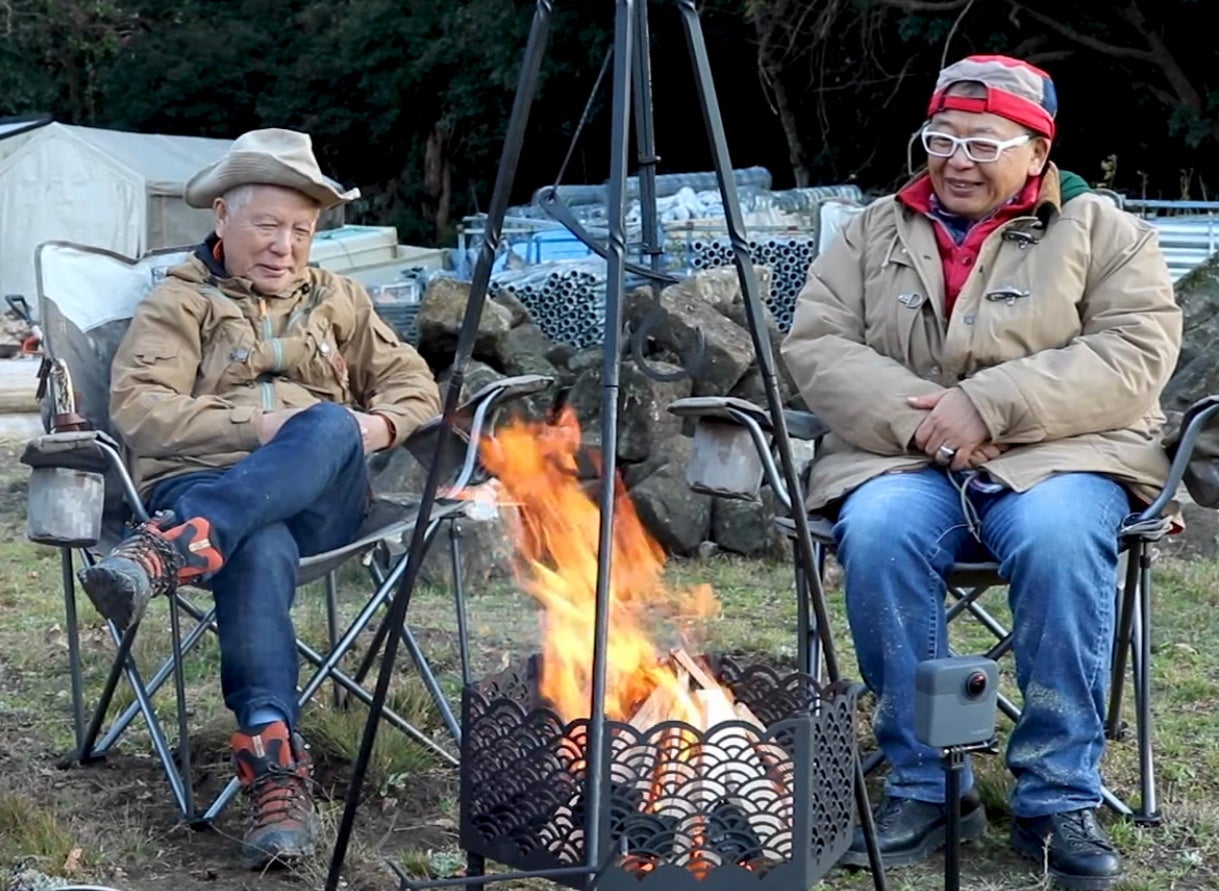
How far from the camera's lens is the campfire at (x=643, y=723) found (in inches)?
84.7

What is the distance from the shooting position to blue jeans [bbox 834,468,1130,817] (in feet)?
8.98

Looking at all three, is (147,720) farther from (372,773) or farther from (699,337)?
(699,337)

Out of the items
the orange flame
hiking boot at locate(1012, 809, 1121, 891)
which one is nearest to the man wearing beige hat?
the orange flame

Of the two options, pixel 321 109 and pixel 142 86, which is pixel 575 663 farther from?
pixel 142 86

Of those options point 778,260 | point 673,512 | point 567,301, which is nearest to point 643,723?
point 673,512

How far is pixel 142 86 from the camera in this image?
73.4ft

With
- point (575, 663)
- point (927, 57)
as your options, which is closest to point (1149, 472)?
point (575, 663)

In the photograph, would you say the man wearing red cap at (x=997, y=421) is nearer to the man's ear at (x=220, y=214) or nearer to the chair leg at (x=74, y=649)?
the man's ear at (x=220, y=214)

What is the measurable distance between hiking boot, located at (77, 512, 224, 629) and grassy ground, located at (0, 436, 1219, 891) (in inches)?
16.4

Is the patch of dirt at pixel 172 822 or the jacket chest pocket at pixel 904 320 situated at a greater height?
the jacket chest pocket at pixel 904 320

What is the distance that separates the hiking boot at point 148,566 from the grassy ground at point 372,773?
0.42 metres

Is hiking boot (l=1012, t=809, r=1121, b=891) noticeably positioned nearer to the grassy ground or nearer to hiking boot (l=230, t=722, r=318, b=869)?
the grassy ground

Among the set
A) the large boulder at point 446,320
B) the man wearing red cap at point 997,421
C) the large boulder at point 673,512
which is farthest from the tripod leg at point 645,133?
the large boulder at point 446,320

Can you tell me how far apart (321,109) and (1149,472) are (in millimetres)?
19553
